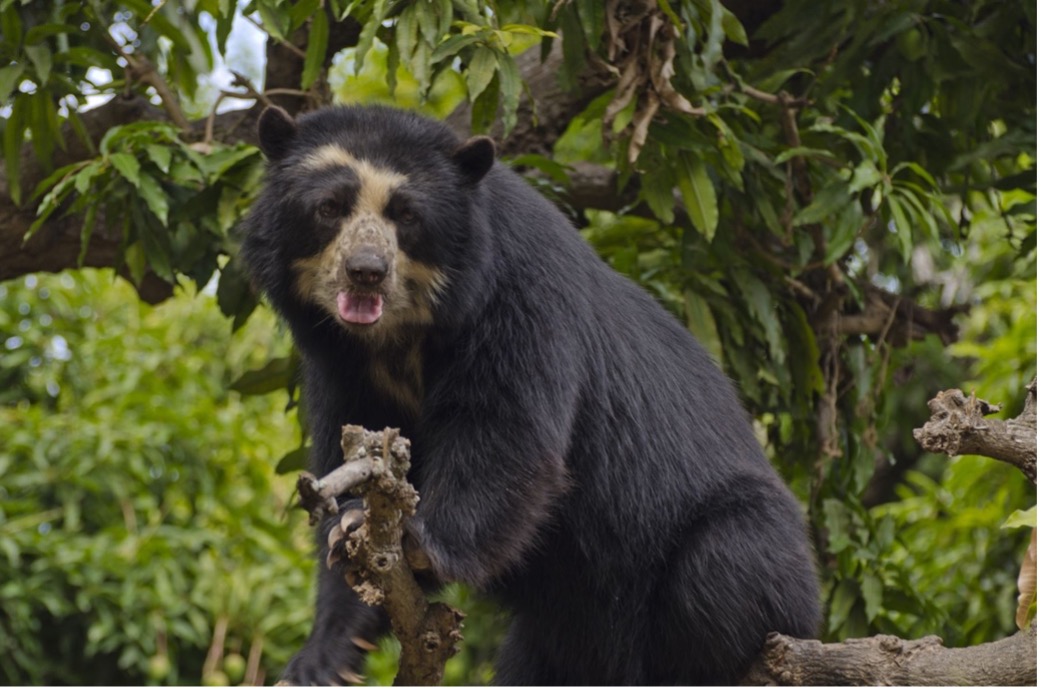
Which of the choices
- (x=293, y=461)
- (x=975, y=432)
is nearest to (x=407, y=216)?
(x=975, y=432)

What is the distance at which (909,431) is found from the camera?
25.3ft

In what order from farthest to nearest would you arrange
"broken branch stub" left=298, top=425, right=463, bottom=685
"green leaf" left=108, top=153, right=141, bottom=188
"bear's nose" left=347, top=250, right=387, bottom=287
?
"green leaf" left=108, top=153, right=141, bottom=188
"bear's nose" left=347, top=250, right=387, bottom=287
"broken branch stub" left=298, top=425, right=463, bottom=685

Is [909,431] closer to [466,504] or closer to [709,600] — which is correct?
[709,600]

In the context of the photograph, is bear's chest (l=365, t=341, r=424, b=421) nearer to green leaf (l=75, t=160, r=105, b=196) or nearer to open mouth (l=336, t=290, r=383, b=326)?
open mouth (l=336, t=290, r=383, b=326)

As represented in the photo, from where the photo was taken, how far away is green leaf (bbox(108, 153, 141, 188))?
4246mm

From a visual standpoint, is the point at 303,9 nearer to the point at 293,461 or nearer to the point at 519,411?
the point at 519,411

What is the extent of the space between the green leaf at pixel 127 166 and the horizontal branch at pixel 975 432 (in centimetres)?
238

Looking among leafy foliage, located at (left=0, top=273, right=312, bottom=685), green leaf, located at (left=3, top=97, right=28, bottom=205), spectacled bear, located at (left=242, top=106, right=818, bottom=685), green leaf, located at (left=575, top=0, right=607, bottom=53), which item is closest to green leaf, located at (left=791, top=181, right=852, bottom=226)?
spectacled bear, located at (left=242, top=106, right=818, bottom=685)

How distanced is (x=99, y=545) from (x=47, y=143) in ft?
11.5

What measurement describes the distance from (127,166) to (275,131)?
734 millimetres

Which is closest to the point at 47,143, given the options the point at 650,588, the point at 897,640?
the point at 650,588

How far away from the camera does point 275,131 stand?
3.76 meters

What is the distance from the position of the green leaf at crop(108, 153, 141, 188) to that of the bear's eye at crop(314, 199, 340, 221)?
0.91 m

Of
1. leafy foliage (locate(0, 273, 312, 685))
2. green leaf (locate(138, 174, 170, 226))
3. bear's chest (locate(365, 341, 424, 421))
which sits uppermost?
green leaf (locate(138, 174, 170, 226))
